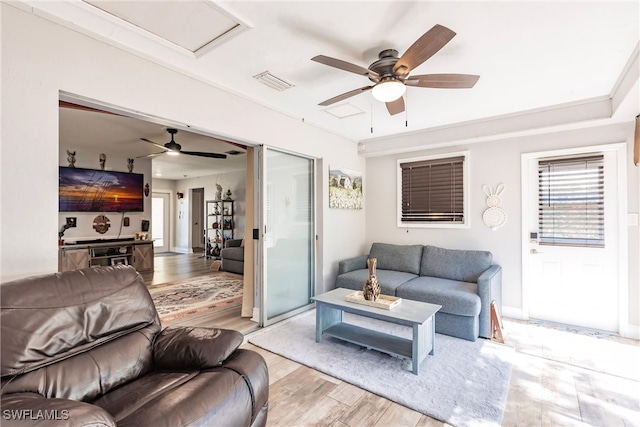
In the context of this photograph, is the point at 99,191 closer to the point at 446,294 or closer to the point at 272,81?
the point at 272,81

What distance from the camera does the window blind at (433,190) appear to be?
4262 mm

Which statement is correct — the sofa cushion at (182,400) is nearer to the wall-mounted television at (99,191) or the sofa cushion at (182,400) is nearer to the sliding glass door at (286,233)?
the sliding glass door at (286,233)

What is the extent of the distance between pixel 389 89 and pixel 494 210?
263 cm

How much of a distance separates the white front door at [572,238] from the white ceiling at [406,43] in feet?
2.81

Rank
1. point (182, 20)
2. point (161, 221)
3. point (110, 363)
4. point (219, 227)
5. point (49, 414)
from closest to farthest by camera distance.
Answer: point (49, 414), point (110, 363), point (182, 20), point (219, 227), point (161, 221)

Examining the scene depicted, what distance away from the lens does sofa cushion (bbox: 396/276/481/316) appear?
310 cm

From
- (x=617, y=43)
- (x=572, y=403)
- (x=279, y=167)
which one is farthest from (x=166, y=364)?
(x=617, y=43)

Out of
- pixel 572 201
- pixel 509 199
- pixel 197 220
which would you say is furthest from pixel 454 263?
pixel 197 220

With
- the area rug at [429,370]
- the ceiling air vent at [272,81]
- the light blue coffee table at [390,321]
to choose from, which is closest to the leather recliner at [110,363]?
the area rug at [429,370]

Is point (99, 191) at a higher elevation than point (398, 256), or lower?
higher

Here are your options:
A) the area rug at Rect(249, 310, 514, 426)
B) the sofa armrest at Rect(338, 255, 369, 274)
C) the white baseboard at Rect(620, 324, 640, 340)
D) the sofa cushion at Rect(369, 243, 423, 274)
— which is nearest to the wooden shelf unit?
the sofa armrest at Rect(338, 255, 369, 274)

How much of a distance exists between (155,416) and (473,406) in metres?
1.98

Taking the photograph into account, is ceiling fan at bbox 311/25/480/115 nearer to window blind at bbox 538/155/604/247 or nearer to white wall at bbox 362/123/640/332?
white wall at bbox 362/123/640/332

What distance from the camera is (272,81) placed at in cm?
281
